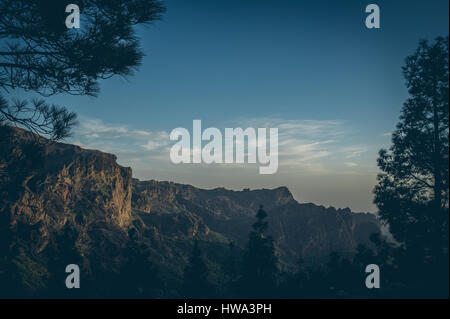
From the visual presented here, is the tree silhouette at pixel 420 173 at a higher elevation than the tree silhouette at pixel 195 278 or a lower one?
higher

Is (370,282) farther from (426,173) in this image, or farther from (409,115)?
(409,115)

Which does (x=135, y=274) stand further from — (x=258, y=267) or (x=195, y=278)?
(x=258, y=267)

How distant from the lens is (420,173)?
14.2 metres

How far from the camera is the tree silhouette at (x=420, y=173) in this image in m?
12.3

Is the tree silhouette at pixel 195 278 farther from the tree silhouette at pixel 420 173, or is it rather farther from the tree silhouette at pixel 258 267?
the tree silhouette at pixel 420 173

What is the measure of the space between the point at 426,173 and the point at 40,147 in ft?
60.1

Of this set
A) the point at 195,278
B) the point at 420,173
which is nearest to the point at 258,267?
the point at 195,278

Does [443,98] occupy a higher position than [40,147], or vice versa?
[443,98]

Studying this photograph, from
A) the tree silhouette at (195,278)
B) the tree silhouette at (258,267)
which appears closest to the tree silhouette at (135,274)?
the tree silhouette at (195,278)

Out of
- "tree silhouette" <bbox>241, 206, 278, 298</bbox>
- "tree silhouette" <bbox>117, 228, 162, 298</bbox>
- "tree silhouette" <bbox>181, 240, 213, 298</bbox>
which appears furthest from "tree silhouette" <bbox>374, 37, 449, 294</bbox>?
"tree silhouette" <bbox>117, 228, 162, 298</bbox>

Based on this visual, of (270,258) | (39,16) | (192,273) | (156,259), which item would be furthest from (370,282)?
(156,259)

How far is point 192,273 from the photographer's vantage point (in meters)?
49.1
